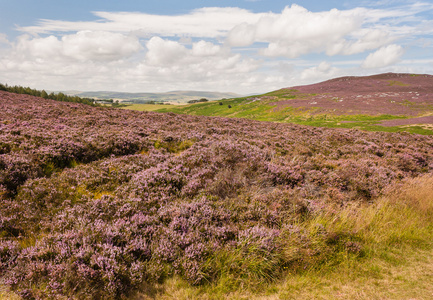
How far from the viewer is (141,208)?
5.36 metres

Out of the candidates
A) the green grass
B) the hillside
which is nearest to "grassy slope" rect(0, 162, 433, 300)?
the green grass

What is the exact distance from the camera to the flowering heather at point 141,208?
3641mm

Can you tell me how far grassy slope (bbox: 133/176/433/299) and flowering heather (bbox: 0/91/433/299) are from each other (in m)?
0.26

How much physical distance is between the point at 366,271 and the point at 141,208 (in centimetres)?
518

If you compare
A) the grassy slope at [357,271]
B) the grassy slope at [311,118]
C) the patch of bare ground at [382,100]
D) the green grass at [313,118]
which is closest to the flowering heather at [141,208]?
the grassy slope at [357,271]

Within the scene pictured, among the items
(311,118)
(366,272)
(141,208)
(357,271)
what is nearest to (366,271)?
(366,272)

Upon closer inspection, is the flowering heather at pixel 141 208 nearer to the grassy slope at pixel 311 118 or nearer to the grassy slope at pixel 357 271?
the grassy slope at pixel 357 271

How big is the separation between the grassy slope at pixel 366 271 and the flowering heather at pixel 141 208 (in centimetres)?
26

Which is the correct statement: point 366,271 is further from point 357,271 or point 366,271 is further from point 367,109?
point 367,109

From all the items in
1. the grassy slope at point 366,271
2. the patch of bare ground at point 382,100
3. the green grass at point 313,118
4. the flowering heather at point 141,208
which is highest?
the patch of bare ground at point 382,100

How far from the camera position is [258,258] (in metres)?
4.38

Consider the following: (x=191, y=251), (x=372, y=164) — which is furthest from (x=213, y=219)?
(x=372, y=164)

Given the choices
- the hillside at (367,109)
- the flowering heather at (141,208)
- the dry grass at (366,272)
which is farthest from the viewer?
the hillside at (367,109)

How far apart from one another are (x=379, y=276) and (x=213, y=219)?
3.63 m
